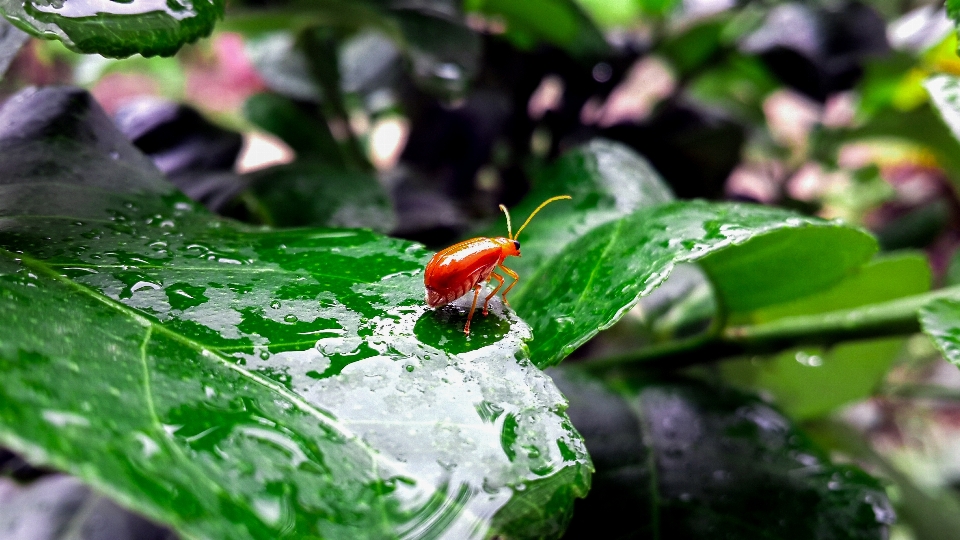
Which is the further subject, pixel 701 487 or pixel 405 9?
pixel 405 9

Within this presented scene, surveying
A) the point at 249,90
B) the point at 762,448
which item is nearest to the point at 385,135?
the point at 249,90

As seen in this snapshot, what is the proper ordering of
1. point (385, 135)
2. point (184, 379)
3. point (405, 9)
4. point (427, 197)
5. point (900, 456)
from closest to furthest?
1. point (184, 379)
2. point (405, 9)
3. point (427, 197)
4. point (900, 456)
5. point (385, 135)

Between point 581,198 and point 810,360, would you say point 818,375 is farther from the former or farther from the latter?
point 581,198

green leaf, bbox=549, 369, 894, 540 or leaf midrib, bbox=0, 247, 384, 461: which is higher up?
leaf midrib, bbox=0, 247, 384, 461

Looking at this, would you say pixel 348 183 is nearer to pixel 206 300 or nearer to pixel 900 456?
pixel 206 300

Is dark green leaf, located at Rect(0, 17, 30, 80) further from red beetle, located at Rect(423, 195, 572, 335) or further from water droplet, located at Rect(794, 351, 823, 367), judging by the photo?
water droplet, located at Rect(794, 351, 823, 367)

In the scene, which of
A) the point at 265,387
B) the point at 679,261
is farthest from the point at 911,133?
the point at 265,387

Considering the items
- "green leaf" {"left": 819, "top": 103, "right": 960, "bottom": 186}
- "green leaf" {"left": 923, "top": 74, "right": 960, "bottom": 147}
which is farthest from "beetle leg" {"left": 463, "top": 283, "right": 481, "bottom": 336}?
"green leaf" {"left": 819, "top": 103, "right": 960, "bottom": 186}
